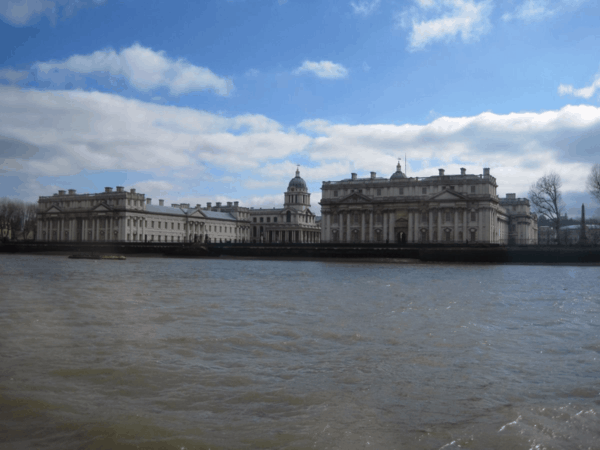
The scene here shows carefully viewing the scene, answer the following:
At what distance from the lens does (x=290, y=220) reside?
433 feet

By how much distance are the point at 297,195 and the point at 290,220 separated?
7.32 m

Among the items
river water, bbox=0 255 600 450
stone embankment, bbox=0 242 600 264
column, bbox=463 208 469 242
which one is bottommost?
river water, bbox=0 255 600 450

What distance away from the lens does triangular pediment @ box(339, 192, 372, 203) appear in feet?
303

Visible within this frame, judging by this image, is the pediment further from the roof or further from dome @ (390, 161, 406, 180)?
dome @ (390, 161, 406, 180)

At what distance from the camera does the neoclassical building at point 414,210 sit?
8538 centimetres

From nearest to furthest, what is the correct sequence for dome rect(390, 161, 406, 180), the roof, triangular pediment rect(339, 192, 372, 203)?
triangular pediment rect(339, 192, 372, 203) < dome rect(390, 161, 406, 180) < the roof

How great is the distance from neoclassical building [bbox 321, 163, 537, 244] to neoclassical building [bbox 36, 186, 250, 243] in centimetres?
2756

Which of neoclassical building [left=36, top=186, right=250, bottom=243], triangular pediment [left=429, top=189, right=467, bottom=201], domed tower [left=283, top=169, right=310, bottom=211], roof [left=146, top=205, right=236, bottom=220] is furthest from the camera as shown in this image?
domed tower [left=283, top=169, right=310, bottom=211]

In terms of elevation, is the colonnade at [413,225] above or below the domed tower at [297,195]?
below

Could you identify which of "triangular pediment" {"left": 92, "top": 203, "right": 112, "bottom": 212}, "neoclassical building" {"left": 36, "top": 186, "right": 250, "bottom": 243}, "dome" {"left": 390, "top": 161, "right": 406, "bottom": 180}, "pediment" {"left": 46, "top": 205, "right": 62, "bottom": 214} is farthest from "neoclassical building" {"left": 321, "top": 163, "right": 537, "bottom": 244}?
"pediment" {"left": 46, "top": 205, "right": 62, "bottom": 214}

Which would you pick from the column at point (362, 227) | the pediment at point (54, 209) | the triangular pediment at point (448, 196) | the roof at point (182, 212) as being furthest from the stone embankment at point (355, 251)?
the roof at point (182, 212)

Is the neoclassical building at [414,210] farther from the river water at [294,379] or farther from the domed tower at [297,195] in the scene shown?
the river water at [294,379]

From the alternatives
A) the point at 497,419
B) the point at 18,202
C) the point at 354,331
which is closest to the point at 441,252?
the point at 354,331

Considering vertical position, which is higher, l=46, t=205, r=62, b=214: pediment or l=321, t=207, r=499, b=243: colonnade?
l=46, t=205, r=62, b=214: pediment
